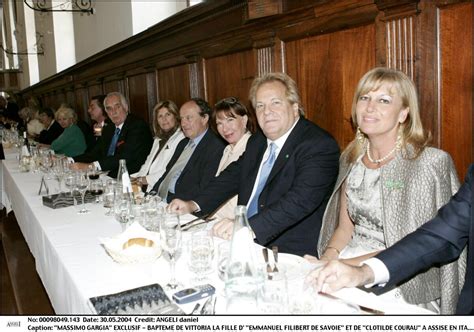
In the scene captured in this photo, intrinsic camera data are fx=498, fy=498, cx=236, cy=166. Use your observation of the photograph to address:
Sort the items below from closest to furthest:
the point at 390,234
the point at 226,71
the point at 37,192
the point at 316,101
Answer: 1. the point at 390,234
2. the point at 316,101
3. the point at 37,192
4. the point at 226,71

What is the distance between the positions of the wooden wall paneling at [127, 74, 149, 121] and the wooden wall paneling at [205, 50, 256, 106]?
5.70 ft

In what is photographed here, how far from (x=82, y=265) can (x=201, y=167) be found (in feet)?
6.17

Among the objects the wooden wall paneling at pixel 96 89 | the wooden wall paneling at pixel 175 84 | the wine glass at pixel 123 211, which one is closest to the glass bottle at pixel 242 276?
the wine glass at pixel 123 211

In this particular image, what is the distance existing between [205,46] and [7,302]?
8.71 feet

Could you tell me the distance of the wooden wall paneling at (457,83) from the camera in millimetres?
2301

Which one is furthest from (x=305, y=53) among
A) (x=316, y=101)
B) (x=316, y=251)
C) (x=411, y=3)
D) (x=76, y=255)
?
(x=76, y=255)

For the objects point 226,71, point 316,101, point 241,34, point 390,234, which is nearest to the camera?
point 390,234

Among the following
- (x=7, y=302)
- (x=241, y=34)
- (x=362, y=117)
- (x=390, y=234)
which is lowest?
(x=7, y=302)

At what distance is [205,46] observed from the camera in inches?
179

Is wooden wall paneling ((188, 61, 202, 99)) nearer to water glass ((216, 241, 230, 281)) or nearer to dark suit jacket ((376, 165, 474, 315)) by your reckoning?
water glass ((216, 241, 230, 281))

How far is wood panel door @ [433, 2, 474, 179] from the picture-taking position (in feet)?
7.55

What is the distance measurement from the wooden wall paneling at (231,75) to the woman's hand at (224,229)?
1906 millimetres

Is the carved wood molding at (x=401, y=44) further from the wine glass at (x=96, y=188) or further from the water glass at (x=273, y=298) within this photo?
the wine glass at (x=96, y=188)

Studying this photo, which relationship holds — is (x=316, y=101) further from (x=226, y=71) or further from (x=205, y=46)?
(x=205, y=46)
